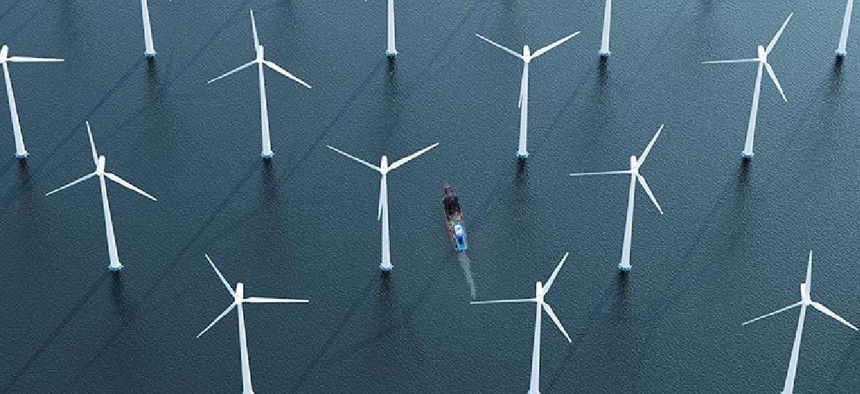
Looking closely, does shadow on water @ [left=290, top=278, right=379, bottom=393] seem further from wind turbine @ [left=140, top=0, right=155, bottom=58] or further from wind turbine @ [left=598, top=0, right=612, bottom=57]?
wind turbine @ [left=140, top=0, right=155, bottom=58]

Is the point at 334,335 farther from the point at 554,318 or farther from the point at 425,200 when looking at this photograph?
the point at 554,318

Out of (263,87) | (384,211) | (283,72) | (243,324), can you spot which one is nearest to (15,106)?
(263,87)

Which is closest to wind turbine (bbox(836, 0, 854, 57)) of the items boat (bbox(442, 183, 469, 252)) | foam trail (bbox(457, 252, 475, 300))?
boat (bbox(442, 183, 469, 252))

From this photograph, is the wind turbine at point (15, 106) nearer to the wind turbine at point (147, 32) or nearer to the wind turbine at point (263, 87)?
the wind turbine at point (147, 32)

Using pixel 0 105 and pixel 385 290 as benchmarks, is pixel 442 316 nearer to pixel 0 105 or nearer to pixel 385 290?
pixel 385 290

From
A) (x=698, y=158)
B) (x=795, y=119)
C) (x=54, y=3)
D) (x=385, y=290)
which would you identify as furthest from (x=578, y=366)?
(x=54, y=3)

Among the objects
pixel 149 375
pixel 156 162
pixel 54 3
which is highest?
pixel 54 3
